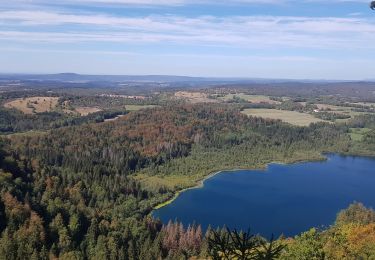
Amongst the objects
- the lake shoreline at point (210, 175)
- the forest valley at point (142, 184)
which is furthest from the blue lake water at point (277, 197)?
the forest valley at point (142, 184)

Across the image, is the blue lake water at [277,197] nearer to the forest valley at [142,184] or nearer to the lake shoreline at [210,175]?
the lake shoreline at [210,175]

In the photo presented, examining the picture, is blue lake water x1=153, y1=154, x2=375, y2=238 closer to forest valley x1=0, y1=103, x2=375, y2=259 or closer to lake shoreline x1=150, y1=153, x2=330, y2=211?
lake shoreline x1=150, y1=153, x2=330, y2=211

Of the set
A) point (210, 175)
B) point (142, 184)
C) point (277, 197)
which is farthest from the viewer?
point (210, 175)

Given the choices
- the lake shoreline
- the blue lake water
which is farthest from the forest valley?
the blue lake water

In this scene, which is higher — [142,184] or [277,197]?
[142,184]

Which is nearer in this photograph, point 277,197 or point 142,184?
point 277,197

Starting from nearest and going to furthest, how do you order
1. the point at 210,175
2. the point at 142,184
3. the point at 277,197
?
the point at 277,197
the point at 142,184
the point at 210,175

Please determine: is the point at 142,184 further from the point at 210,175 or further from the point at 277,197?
the point at 277,197

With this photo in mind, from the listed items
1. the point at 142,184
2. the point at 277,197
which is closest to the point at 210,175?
the point at 142,184
